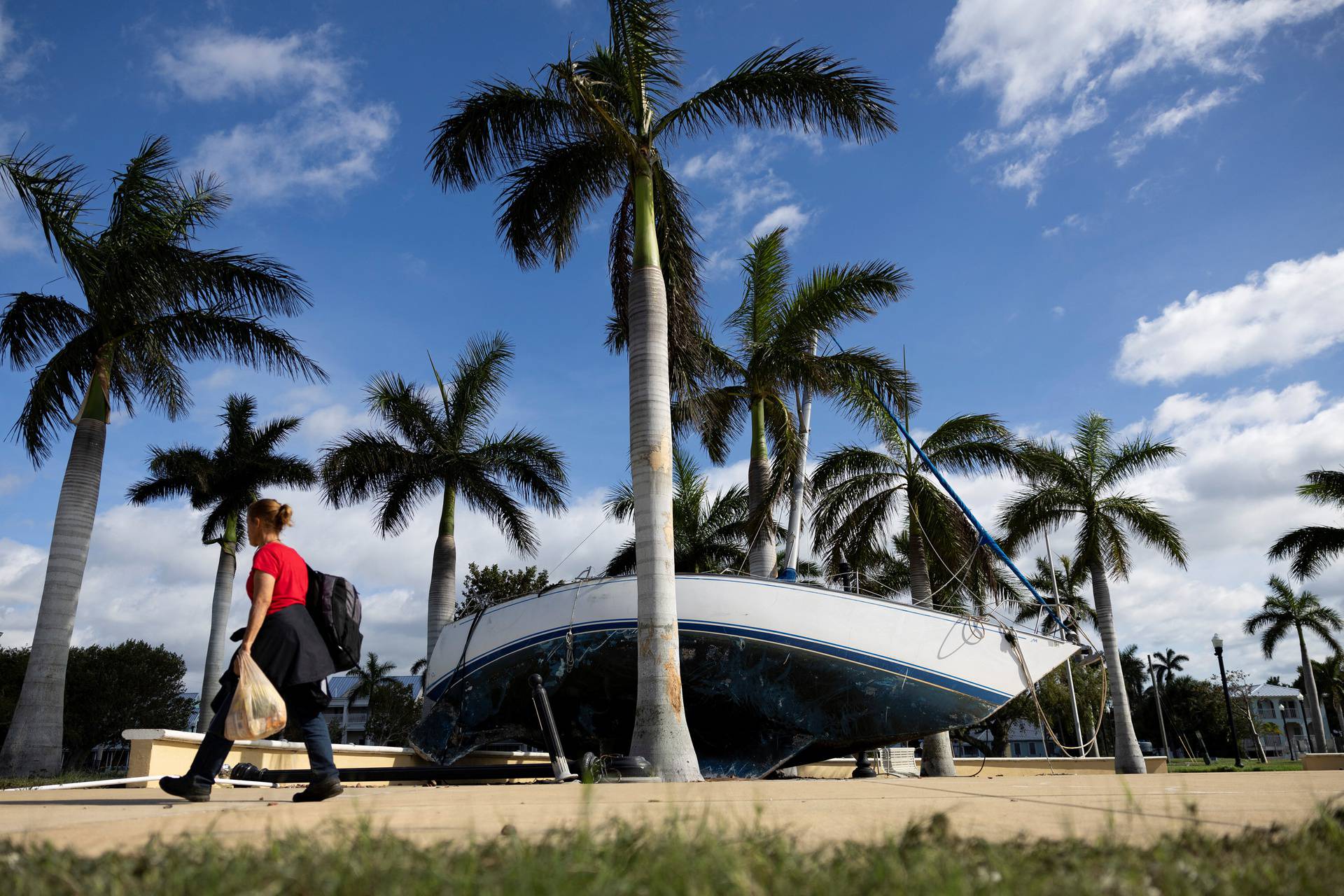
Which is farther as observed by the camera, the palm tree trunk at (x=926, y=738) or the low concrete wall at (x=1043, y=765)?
the low concrete wall at (x=1043, y=765)

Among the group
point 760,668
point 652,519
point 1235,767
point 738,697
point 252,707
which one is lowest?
point 1235,767

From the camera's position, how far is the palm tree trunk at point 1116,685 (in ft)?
67.6

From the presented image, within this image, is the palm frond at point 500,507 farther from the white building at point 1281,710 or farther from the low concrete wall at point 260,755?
the white building at point 1281,710

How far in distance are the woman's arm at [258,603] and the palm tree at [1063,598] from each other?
10262 millimetres

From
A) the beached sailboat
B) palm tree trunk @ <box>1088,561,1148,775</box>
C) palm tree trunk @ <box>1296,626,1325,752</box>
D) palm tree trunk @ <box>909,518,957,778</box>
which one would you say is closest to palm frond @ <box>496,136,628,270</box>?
the beached sailboat

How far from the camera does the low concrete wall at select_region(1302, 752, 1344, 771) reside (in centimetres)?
1255

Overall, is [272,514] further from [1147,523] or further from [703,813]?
[1147,523]

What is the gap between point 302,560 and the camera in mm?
4785

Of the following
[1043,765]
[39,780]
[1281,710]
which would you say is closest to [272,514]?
[39,780]

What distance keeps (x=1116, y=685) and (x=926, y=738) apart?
7270mm

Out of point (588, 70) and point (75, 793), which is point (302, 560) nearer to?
point (75, 793)

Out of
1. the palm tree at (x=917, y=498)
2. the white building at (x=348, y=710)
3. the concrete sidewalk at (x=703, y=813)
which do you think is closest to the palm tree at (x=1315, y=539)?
the palm tree at (x=917, y=498)

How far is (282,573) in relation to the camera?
461 centimetres

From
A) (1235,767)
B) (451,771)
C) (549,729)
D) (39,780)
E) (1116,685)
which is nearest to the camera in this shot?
(549,729)
